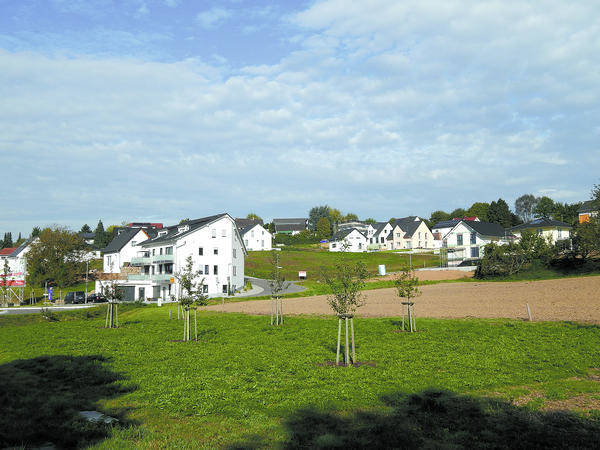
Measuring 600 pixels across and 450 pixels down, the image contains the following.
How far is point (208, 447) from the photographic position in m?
8.00

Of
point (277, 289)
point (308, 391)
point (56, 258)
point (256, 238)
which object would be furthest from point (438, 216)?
point (308, 391)

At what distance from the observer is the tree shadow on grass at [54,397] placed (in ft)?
28.0

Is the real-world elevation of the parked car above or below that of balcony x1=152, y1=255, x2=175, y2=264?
below

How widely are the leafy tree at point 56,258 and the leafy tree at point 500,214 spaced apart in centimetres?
11752

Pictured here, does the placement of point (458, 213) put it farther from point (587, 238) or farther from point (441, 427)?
point (441, 427)

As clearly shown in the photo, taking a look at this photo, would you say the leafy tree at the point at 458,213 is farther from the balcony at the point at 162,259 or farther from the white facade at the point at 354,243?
the balcony at the point at 162,259

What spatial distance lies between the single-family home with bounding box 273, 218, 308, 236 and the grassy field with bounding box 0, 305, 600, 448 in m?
166

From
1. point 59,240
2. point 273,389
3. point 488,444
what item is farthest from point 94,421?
point 59,240

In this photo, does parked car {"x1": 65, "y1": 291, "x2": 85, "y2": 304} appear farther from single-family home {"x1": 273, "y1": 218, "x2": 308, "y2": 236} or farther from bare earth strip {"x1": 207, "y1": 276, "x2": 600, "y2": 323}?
single-family home {"x1": 273, "y1": 218, "x2": 308, "y2": 236}

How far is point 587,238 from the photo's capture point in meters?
55.3

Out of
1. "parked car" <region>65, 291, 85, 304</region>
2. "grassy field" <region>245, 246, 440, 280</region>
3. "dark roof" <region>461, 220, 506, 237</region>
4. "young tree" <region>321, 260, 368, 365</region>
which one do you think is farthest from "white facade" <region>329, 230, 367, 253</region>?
"young tree" <region>321, 260, 368, 365</region>

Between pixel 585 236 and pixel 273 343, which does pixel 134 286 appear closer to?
pixel 273 343

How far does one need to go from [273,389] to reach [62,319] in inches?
1345

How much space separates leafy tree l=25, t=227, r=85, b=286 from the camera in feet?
261
